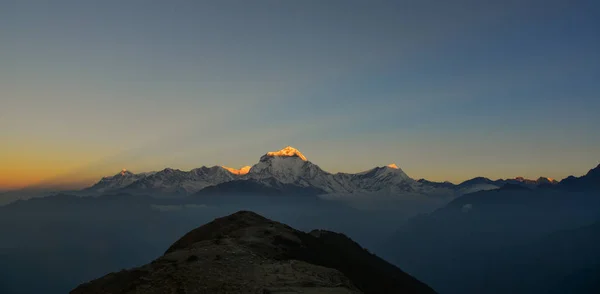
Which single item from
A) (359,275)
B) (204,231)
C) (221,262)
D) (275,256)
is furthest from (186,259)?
(359,275)

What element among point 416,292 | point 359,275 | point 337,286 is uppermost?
point 337,286

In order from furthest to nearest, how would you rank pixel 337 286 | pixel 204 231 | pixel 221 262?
1. pixel 204 231
2. pixel 221 262
3. pixel 337 286

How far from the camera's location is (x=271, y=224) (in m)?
91.8

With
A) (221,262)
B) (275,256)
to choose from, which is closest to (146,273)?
(221,262)

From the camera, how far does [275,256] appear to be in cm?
6412

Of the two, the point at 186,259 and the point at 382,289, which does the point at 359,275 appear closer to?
the point at 382,289

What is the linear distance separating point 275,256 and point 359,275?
88.9 feet

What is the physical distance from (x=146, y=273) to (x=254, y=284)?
43.5ft

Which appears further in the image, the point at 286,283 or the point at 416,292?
the point at 416,292

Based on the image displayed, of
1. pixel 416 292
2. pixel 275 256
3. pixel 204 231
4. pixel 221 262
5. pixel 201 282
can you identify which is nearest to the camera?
pixel 201 282

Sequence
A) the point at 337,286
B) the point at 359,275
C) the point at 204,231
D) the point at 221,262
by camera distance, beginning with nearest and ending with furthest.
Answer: the point at 337,286, the point at 221,262, the point at 359,275, the point at 204,231

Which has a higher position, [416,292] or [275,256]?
[275,256]

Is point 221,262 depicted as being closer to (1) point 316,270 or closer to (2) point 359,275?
(1) point 316,270

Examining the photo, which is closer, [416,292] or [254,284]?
[254,284]
